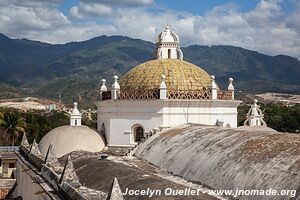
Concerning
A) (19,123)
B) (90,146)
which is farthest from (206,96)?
(19,123)

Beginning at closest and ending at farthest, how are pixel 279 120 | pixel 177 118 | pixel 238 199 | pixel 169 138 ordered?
pixel 238 199 < pixel 169 138 < pixel 177 118 < pixel 279 120

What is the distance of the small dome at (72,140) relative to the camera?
68.7 feet

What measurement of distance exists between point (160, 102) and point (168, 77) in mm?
1723

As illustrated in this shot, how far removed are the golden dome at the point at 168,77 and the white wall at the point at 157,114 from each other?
0.96m

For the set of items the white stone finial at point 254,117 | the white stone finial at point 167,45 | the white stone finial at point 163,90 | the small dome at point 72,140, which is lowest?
the small dome at point 72,140

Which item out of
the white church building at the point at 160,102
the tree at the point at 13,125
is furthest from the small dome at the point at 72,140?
the tree at the point at 13,125

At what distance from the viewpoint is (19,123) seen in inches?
2023

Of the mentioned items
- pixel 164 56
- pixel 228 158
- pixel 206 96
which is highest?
pixel 164 56

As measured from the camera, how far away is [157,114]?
20.5 m

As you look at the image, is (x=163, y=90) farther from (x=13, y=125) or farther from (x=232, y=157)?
(x=13, y=125)

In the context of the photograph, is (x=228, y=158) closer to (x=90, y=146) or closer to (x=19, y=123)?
(x=90, y=146)

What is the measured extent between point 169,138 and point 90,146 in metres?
4.47

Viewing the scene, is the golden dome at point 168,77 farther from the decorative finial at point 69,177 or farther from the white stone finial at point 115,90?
the decorative finial at point 69,177

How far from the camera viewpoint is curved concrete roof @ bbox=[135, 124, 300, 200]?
435 inches
